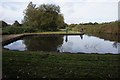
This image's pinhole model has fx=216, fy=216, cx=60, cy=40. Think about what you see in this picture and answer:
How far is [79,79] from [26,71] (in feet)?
5.05

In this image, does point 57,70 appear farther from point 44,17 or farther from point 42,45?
point 44,17

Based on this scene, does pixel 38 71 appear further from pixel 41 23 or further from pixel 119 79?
pixel 41 23

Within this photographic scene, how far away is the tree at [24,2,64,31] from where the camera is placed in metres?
49.9

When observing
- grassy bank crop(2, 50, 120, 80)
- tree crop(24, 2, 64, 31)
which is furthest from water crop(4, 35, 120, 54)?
tree crop(24, 2, 64, 31)

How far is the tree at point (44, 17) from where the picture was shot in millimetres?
49938

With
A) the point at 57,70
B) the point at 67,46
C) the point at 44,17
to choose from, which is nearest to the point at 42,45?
the point at 67,46

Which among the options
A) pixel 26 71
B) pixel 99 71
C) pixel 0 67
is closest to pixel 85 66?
pixel 99 71

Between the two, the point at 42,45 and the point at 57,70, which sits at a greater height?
the point at 42,45

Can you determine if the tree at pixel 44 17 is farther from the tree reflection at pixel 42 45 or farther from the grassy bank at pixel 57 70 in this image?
the grassy bank at pixel 57 70

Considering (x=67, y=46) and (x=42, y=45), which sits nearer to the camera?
(x=67, y=46)

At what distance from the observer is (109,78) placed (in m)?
5.59

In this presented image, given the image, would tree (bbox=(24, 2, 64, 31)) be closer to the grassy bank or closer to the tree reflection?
the tree reflection

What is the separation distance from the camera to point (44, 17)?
164 feet

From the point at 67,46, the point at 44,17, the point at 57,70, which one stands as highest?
the point at 44,17
